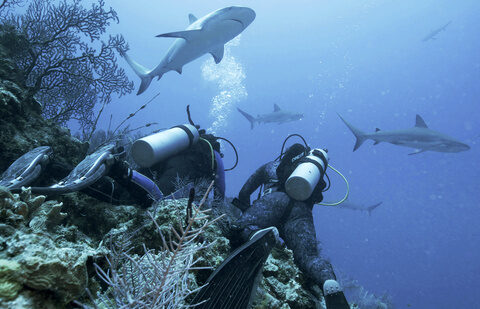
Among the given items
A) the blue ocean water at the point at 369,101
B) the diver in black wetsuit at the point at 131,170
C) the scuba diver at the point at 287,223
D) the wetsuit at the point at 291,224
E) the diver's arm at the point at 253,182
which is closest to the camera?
the scuba diver at the point at 287,223

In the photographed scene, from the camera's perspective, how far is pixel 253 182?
17.1 ft

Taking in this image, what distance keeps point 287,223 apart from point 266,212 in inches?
16.5

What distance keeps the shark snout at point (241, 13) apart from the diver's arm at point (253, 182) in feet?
12.0

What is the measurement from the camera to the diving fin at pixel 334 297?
2.73 metres

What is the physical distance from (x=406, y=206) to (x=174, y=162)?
5630 inches

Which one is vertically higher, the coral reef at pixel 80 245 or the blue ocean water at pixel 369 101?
the coral reef at pixel 80 245

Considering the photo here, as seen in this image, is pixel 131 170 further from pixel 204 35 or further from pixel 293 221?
pixel 204 35

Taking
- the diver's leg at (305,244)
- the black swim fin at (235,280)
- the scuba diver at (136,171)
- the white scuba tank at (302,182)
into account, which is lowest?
the diver's leg at (305,244)

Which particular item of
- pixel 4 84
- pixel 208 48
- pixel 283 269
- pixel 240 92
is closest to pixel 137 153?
pixel 4 84

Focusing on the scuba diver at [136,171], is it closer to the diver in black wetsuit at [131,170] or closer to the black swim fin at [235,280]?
the diver in black wetsuit at [131,170]

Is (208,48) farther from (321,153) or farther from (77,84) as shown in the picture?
(321,153)

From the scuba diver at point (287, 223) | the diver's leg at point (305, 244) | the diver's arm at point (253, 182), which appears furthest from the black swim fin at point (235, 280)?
the diver's arm at point (253, 182)

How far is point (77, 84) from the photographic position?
22.2ft

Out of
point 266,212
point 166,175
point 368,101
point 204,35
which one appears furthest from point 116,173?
point 368,101
